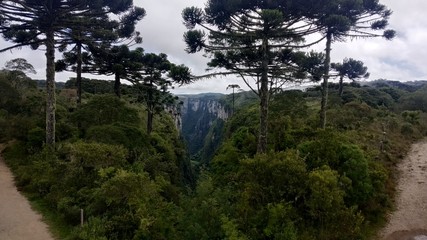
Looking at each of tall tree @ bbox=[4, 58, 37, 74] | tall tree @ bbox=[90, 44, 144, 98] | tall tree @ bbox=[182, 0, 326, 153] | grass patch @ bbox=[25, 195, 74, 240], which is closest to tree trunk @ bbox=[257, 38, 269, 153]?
tall tree @ bbox=[182, 0, 326, 153]

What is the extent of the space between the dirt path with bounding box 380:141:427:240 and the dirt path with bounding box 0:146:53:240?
10417 mm

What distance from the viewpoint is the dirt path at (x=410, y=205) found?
11219mm

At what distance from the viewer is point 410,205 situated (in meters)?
13.2

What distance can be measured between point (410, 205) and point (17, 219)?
1361 cm

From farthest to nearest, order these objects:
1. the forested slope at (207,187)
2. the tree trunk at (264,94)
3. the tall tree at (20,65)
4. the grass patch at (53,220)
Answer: the tall tree at (20,65) → the tree trunk at (264,94) → the grass patch at (53,220) → the forested slope at (207,187)

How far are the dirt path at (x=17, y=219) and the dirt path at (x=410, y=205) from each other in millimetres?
10417

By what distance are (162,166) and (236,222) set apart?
7.35 meters

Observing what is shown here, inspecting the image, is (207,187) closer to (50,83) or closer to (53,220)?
(53,220)

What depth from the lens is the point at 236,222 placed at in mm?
8633

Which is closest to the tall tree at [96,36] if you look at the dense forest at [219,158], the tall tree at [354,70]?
the dense forest at [219,158]

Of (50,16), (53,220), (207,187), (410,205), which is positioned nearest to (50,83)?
(50,16)

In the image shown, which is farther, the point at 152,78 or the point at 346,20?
the point at 152,78

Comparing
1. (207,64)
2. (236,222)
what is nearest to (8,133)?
(207,64)

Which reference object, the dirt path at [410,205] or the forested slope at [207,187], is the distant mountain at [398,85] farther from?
the forested slope at [207,187]
